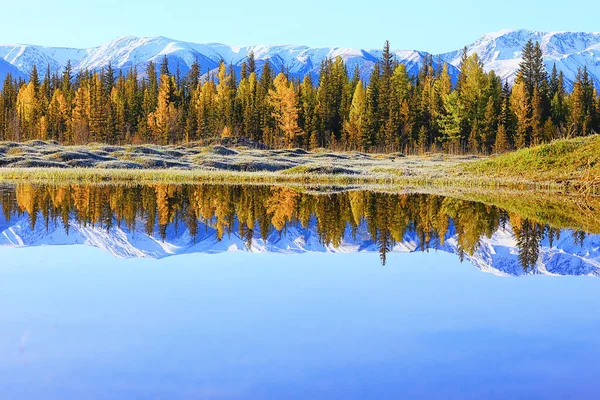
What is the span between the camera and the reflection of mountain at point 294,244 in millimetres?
11961

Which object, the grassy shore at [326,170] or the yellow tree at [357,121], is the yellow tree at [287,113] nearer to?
the yellow tree at [357,121]

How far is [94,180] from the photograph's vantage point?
3612 centimetres

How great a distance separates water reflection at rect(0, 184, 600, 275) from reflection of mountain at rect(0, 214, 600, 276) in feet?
0.07

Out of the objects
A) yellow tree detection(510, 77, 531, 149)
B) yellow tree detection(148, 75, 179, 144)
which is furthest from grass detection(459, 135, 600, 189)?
yellow tree detection(148, 75, 179, 144)

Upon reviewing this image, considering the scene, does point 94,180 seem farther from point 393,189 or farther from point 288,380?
point 288,380

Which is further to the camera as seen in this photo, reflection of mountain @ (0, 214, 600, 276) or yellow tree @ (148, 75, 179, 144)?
yellow tree @ (148, 75, 179, 144)

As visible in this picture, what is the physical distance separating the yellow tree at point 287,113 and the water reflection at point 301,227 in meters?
54.3

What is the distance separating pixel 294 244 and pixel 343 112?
7056 cm

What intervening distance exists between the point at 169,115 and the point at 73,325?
7996cm

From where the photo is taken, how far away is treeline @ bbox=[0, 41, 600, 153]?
2832 inches

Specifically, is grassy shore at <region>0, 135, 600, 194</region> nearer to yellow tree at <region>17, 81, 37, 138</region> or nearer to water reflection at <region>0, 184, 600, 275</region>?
water reflection at <region>0, 184, 600, 275</region>

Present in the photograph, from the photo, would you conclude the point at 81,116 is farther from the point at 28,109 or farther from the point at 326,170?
the point at 326,170

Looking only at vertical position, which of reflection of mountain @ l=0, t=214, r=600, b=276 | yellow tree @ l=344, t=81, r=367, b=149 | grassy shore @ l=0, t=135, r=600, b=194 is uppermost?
yellow tree @ l=344, t=81, r=367, b=149

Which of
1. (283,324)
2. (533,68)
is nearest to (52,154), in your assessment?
(283,324)
